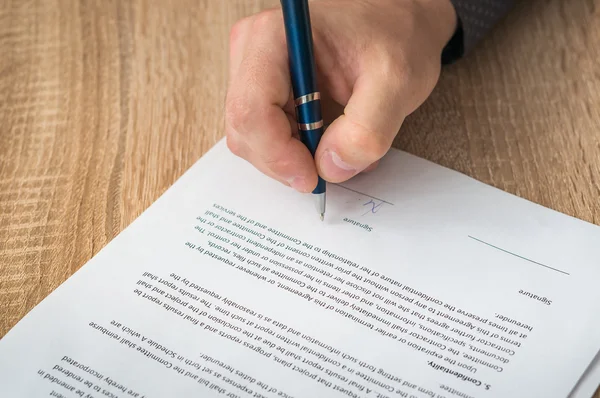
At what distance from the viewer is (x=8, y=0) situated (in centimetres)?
97

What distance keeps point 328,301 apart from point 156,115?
32cm

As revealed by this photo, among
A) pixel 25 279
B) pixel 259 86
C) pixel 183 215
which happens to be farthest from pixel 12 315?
pixel 259 86

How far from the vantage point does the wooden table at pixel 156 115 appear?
0.68m

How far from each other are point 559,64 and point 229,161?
39 centimetres

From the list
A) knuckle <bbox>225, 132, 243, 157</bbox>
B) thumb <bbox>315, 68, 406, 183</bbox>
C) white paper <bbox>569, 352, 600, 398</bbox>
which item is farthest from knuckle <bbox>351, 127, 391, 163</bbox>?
white paper <bbox>569, 352, 600, 398</bbox>

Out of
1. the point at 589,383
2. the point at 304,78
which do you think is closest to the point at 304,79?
the point at 304,78

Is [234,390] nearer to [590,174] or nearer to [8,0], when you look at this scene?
[590,174]

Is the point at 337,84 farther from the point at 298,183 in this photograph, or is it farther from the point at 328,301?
the point at 328,301

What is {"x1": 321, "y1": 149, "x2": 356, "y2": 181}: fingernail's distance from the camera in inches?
24.4

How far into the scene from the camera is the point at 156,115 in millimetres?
785

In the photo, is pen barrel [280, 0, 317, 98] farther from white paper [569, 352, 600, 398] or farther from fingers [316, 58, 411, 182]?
white paper [569, 352, 600, 398]

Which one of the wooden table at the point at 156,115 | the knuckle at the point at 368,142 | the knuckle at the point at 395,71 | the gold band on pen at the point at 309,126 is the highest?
the knuckle at the point at 395,71

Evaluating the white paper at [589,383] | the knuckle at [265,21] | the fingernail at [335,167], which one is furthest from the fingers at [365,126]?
the white paper at [589,383]

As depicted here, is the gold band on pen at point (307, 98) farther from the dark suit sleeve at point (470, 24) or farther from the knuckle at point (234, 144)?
the dark suit sleeve at point (470, 24)
